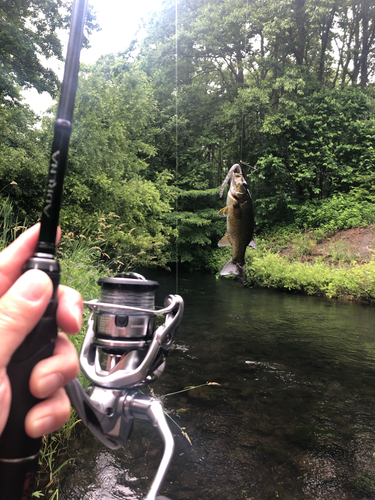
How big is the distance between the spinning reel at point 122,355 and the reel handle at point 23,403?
0.37 m

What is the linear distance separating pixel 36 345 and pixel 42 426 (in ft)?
0.42

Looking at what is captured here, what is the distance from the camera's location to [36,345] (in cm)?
52

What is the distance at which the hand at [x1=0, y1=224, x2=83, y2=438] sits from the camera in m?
0.49

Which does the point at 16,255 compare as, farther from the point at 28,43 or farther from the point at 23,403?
the point at 28,43

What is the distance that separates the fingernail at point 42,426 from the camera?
52cm

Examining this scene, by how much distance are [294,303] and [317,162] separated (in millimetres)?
9987

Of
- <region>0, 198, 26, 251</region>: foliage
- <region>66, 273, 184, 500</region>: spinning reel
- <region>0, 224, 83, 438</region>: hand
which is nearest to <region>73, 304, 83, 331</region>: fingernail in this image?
<region>0, 224, 83, 438</region>: hand

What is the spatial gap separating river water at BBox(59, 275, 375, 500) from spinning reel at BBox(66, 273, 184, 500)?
1.91 metres

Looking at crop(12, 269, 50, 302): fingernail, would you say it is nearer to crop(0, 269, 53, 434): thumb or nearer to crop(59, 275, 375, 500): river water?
crop(0, 269, 53, 434): thumb

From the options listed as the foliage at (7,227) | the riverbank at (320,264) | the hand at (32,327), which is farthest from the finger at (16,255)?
the riverbank at (320,264)

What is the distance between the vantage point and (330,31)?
20.6 m

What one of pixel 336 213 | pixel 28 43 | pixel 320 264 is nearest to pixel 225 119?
pixel 336 213

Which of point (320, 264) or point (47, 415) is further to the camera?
point (320, 264)

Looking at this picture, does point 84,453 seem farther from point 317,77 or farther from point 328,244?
point 317,77
